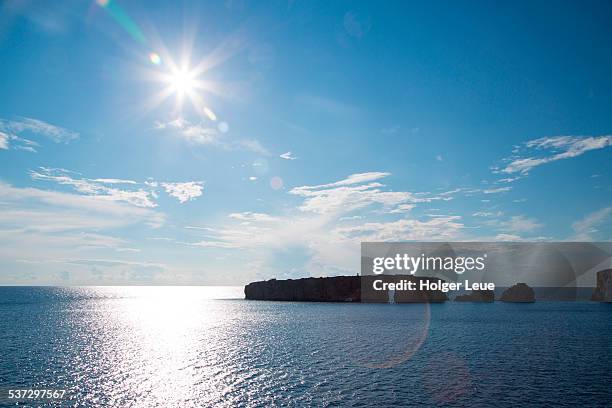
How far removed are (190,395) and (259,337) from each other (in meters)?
44.5

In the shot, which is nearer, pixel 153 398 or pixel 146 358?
pixel 153 398

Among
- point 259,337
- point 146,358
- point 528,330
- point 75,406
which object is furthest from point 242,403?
point 528,330

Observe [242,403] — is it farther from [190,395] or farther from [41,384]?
[41,384]

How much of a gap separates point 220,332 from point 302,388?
58700 millimetres

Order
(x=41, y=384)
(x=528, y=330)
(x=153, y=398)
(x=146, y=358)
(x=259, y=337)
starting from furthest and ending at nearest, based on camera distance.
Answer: (x=528, y=330) → (x=259, y=337) → (x=146, y=358) → (x=41, y=384) → (x=153, y=398)

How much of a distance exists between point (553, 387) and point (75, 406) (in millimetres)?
44827

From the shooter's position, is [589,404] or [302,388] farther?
[302,388]

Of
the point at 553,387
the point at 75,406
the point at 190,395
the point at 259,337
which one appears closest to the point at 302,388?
the point at 190,395

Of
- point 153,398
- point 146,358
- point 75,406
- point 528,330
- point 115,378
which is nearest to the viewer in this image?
point 75,406

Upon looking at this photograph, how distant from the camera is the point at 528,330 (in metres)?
94.1

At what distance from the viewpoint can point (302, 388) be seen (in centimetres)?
4075

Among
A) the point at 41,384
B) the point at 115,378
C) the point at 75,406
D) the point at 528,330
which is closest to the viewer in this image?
the point at 75,406

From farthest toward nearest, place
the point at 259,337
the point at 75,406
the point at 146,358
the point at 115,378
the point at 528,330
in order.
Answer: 1. the point at 528,330
2. the point at 259,337
3. the point at 146,358
4. the point at 115,378
5. the point at 75,406

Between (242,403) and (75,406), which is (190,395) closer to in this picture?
(242,403)
